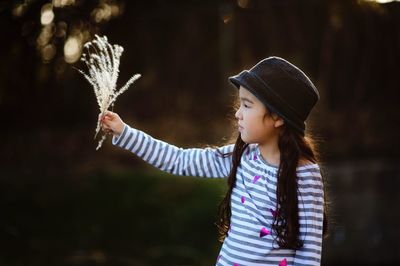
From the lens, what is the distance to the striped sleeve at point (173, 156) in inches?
82.7

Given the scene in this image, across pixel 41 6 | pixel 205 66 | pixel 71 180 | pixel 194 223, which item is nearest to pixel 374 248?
pixel 194 223

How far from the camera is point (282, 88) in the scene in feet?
6.43

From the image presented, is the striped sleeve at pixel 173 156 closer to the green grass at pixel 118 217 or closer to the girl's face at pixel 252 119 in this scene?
the girl's face at pixel 252 119

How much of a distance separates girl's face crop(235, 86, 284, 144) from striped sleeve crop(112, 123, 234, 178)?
0.19 m

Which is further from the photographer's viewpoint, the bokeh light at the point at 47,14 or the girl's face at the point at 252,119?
the bokeh light at the point at 47,14

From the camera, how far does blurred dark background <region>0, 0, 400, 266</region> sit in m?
3.75

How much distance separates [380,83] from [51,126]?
3295 millimetres

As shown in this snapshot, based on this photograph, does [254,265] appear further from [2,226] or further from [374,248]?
[374,248]

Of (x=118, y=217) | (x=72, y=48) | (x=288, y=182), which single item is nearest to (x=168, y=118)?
(x=118, y=217)

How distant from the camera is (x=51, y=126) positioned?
6.32 m

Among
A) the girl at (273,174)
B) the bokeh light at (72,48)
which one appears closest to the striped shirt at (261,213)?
the girl at (273,174)

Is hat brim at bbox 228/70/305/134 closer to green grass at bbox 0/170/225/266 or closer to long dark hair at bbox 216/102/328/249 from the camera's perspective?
long dark hair at bbox 216/102/328/249

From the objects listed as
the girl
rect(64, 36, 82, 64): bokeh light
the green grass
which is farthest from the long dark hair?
the green grass

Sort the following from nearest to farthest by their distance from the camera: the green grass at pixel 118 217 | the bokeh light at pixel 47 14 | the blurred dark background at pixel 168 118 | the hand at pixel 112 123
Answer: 1. the hand at pixel 112 123
2. the bokeh light at pixel 47 14
3. the blurred dark background at pixel 168 118
4. the green grass at pixel 118 217
